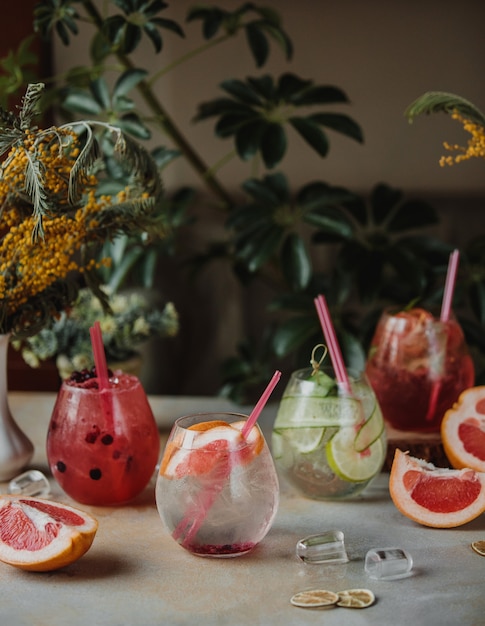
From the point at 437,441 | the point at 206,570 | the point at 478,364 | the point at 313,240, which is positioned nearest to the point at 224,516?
the point at 206,570

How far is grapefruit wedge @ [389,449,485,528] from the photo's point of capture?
3.92ft

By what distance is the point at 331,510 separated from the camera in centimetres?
127

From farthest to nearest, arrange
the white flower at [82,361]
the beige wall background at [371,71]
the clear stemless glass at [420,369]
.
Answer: the beige wall background at [371,71] < the white flower at [82,361] < the clear stemless glass at [420,369]

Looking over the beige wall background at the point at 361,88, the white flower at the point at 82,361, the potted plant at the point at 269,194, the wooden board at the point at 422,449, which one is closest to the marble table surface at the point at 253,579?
the wooden board at the point at 422,449

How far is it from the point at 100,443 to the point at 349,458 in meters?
0.36

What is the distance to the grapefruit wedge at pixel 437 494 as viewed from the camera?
47.0 inches

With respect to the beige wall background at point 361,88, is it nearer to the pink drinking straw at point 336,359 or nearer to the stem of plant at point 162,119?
the stem of plant at point 162,119

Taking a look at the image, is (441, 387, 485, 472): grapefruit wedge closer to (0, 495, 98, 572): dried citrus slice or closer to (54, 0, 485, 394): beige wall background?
(0, 495, 98, 572): dried citrus slice

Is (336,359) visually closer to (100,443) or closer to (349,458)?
(349,458)

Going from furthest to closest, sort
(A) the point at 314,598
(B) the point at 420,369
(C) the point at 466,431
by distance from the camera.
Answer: (B) the point at 420,369 → (C) the point at 466,431 → (A) the point at 314,598

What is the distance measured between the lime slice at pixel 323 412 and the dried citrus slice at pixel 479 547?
23cm

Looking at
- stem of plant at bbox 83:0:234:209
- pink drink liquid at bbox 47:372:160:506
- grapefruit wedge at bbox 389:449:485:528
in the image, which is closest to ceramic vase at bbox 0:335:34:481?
pink drink liquid at bbox 47:372:160:506

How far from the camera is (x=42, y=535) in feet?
3.57

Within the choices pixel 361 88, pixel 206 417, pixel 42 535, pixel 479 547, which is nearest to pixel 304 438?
pixel 206 417
